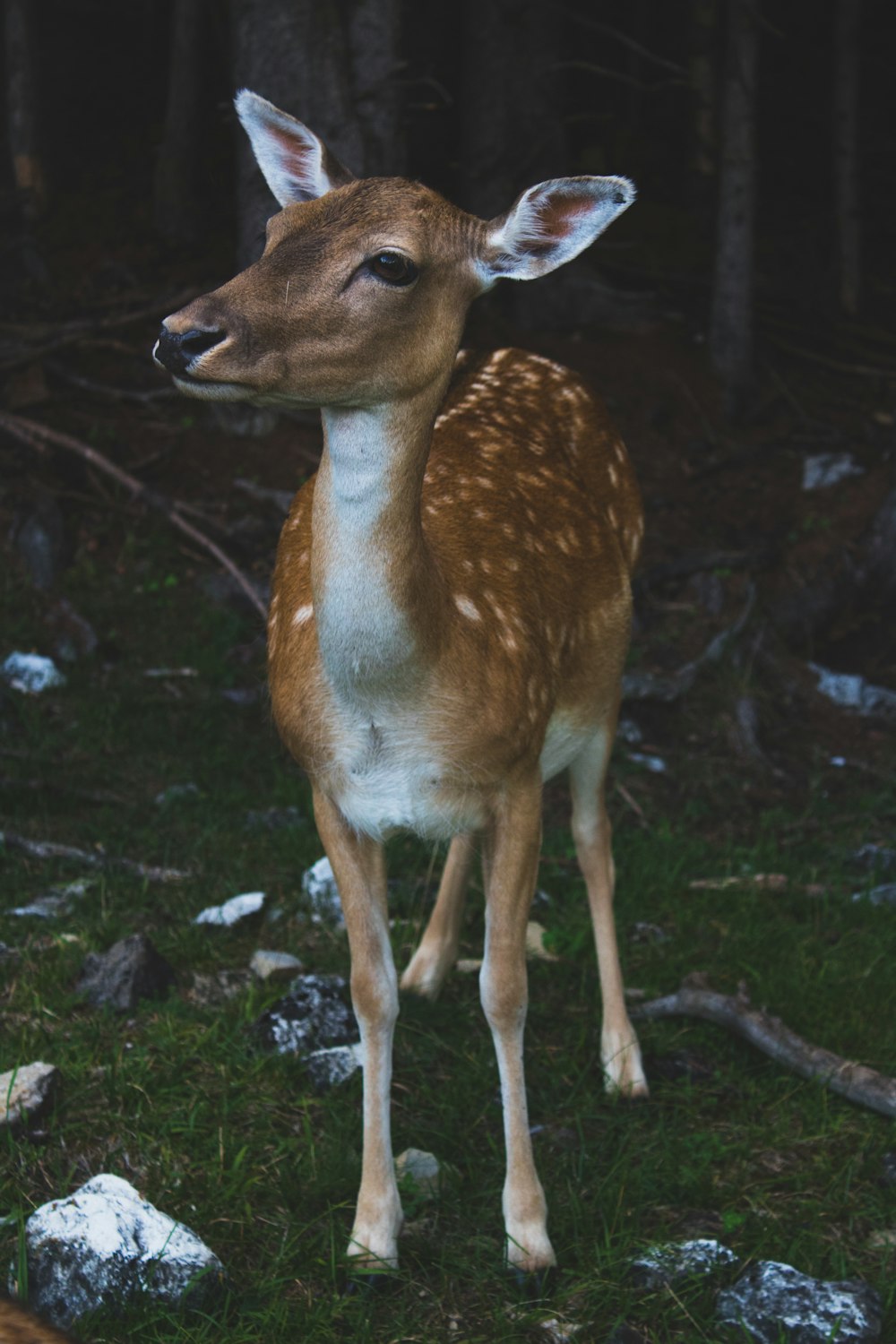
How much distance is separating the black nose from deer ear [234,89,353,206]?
912mm

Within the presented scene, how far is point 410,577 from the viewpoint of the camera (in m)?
2.95

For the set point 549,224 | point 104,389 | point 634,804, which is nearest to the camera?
point 549,224

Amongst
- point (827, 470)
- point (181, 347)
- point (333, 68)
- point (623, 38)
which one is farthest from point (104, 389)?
point (181, 347)

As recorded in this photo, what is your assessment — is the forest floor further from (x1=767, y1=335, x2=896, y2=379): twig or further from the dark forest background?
→ (x1=767, y1=335, x2=896, y2=379): twig

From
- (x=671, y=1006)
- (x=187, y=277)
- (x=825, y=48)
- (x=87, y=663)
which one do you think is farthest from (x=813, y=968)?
(x=825, y=48)

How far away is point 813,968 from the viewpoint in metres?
4.43

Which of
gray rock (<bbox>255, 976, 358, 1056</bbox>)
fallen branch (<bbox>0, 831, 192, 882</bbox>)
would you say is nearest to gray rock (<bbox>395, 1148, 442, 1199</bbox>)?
gray rock (<bbox>255, 976, 358, 1056</bbox>)

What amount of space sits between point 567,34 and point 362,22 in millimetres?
5816

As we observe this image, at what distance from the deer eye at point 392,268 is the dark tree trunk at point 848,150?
8.16 m

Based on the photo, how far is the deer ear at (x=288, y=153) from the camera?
3.31 meters

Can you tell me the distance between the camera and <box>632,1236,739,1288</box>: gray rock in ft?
10.3

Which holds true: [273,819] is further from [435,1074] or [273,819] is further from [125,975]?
[435,1074]

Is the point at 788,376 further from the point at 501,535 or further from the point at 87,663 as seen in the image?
the point at 501,535

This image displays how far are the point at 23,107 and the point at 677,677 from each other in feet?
17.7
